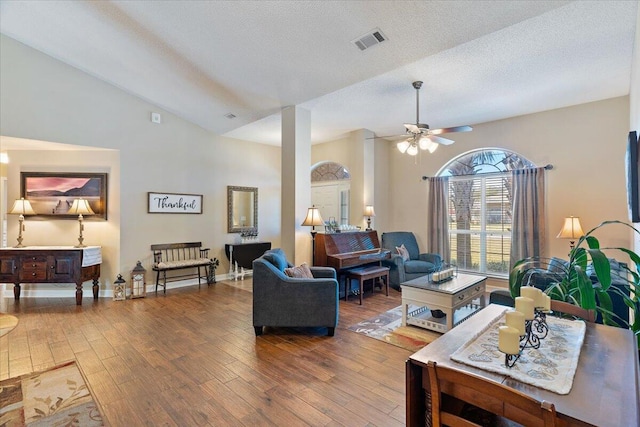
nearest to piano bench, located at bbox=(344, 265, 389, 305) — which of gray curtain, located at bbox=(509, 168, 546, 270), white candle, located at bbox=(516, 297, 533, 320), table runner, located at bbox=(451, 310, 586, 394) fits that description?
gray curtain, located at bbox=(509, 168, 546, 270)

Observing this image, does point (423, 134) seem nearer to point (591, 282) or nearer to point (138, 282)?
point (591, 282)

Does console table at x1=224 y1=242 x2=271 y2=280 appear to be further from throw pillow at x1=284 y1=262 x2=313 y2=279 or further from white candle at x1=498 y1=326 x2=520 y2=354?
white candle at x1=498 y1=326 x2=520 y2=354

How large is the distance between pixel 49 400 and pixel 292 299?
2102 millimetres

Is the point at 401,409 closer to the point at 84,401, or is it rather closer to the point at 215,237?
the point at 84,401

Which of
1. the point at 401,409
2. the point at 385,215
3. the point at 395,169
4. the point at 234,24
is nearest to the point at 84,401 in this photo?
the point at 401,409

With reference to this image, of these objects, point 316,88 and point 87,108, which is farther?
point 87,108

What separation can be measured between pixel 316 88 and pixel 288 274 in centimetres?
250

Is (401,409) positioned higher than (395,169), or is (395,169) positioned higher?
(395,169)

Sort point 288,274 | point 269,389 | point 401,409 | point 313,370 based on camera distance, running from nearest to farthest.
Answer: point 401,409 → point 269,389 → point 313,370 → point 288,274

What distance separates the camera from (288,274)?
3.68 meters

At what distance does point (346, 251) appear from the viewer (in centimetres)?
507

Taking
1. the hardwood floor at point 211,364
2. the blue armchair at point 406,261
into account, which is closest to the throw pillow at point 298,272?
the hardwood floor at point 211,364

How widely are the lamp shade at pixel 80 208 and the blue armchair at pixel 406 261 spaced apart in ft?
16.8

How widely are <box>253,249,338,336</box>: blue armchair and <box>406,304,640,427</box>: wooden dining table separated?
187cm
